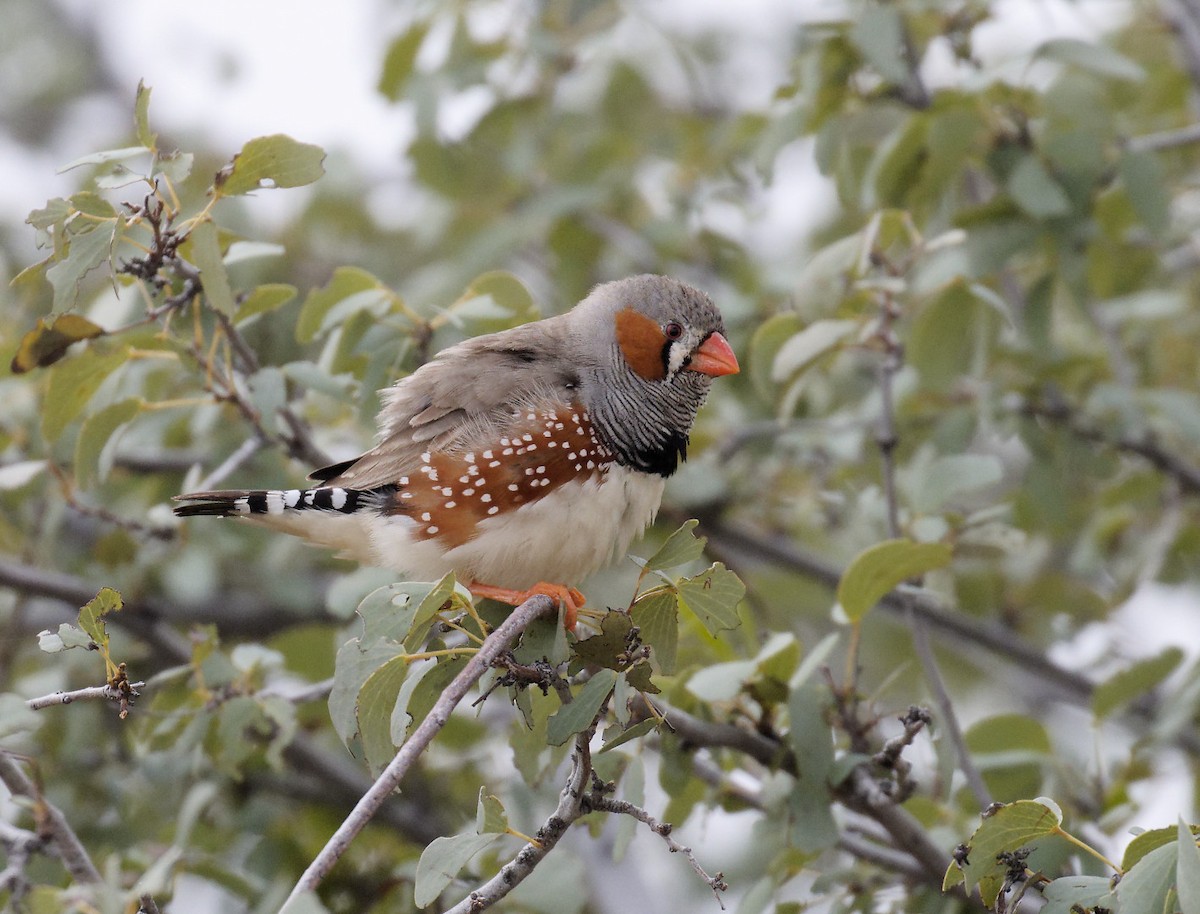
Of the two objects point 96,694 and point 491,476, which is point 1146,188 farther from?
point 96,694

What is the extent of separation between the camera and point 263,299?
9.37ft

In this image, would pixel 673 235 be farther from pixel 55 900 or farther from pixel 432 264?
pixel 55 900

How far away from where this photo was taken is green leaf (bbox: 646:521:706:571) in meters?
2.23

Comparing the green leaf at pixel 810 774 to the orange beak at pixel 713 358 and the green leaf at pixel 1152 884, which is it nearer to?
the orange beak at pixel 713 358

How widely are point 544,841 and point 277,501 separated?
1076 mm

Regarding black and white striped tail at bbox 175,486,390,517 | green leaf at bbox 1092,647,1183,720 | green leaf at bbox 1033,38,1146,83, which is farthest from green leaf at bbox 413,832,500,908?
green leaf at bbox 1033,38,1146,83

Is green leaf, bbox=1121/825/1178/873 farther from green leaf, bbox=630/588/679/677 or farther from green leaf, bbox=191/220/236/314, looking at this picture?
green leaf, bbox=191/220/236/314

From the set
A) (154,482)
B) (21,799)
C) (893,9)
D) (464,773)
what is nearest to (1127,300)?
(893,9)

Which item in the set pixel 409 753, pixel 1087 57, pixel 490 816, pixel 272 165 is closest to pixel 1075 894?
pixel 490 816

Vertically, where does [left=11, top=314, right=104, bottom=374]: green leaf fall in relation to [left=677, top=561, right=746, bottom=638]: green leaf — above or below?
above

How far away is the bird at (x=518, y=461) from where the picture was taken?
2863mm

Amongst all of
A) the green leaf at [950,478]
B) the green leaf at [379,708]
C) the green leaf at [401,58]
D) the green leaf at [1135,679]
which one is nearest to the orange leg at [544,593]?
the green leaf at [379,708]

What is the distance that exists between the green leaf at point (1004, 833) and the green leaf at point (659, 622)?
1.99ft

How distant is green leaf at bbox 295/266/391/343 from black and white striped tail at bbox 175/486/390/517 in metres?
0.38
